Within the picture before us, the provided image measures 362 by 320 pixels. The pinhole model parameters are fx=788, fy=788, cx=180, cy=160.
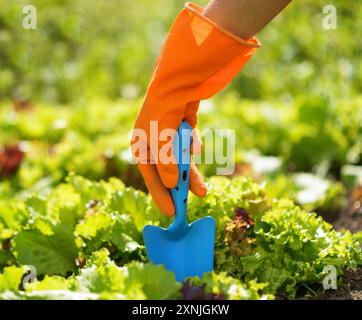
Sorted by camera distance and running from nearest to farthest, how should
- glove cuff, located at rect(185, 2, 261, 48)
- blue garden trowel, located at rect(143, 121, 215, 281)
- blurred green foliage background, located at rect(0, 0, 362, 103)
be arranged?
glove cuff, located at rect(185, 2, 261, 48) → blue garden trowel, located at rect(143, 121, 215, 281) → blurred green foliage background, located at rect(0, 0, 362, 103)

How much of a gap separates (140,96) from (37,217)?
14.0 ft

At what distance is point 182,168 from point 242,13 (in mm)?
525

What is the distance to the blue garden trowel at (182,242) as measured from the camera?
8.44ft

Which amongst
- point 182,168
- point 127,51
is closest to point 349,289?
point 182,168

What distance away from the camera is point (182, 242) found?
2.65 m

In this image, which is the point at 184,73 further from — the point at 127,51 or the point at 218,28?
the point at 127,51

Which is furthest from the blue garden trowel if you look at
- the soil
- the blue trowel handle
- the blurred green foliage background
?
the blurred green foliage background

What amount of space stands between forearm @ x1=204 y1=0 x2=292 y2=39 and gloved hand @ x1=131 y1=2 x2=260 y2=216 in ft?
0.11

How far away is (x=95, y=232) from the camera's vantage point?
293 cm

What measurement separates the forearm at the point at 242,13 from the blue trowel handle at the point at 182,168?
35 centimetres

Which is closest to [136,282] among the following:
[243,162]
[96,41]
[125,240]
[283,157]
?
[125,240]

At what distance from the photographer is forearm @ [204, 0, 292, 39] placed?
2303mm

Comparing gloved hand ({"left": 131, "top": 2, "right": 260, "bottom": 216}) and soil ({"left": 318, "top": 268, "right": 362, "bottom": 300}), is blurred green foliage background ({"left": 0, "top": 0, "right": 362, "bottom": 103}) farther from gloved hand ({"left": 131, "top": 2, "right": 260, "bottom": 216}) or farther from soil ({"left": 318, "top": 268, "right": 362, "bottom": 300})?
gloved hand ({"left": 131, "top": 2, "right": 260, "bottom": 216})

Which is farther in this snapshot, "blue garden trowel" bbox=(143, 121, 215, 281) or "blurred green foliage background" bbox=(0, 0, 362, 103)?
"blurred green foliage background" bbox=(0, 0, 362, 103)
